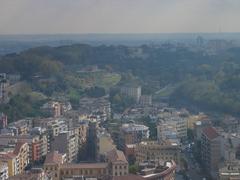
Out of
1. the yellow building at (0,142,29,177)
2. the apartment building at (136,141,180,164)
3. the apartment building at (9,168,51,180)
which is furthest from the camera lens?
the apartment building at (136,141,180,164)

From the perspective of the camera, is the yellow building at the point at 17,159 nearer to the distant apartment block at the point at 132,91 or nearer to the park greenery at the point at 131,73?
the park greenery at the point at 131,73

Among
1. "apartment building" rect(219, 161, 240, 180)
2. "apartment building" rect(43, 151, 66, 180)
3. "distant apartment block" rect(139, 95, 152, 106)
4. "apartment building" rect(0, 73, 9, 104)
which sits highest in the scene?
"apartment building" rect(219, 161, 240, 180)

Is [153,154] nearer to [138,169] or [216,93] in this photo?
[138,169]

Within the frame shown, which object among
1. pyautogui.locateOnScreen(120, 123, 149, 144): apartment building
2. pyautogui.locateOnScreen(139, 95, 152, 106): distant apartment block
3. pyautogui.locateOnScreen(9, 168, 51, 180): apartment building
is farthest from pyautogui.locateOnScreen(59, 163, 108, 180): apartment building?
pyautogui.locateOnScreen(139, 95, 152, 106): distant apartment block

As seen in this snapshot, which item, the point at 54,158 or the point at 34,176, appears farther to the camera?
the point at 54,158

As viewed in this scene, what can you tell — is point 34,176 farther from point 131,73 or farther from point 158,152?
point 131,73

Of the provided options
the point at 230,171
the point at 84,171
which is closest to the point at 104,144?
the point at 84,171

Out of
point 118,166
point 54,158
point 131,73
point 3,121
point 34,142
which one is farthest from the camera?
point 131,73

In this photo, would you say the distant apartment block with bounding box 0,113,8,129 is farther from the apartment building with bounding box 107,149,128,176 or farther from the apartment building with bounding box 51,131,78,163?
the apartment building with bounding box 107,149,128,176

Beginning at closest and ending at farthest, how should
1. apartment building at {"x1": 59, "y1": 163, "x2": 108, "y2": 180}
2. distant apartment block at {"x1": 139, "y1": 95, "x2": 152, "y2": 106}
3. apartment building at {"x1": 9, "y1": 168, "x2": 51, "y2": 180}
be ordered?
1. apartment building at {"x1": 9, "y1": 168, "x2": 51, "y2": 180}
2. apartment building at {"x1": 59, "y1": 163, "x2": 108, "y2": 180}
3. distant apartment block at {"x1": 139, "y1": 95, "x2": 152, "y2": 106}

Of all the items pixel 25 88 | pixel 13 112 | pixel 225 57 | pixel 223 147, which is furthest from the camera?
pixel 225 57

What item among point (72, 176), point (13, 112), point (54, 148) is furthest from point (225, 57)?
point (72, 176)
